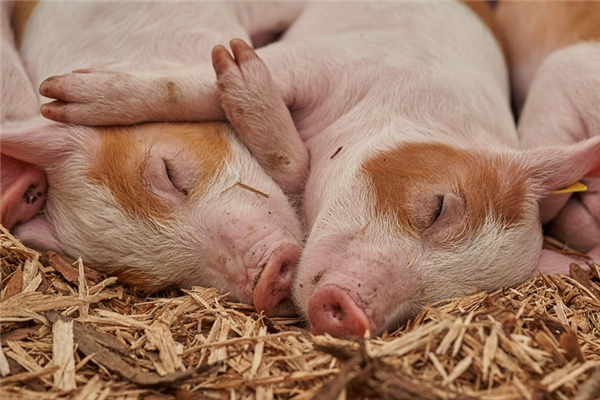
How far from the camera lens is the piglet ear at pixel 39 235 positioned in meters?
2.98

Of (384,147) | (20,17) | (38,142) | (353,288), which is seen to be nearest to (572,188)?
(384,147)

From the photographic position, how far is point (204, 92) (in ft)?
10.3

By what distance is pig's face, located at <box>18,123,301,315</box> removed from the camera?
2.76 metres

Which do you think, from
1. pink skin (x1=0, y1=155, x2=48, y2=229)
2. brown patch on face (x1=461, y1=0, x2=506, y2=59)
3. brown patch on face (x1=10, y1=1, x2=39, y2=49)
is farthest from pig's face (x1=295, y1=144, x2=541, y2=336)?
brown patch on face (x1=10, y1=1, x2=39, y2=49)

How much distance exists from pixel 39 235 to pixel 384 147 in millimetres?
1601

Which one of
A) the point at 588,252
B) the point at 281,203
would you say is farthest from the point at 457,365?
the point at 588,252

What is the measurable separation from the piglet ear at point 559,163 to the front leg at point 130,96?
1478 millimetres

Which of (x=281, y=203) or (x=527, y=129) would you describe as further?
(x=527, y=129)

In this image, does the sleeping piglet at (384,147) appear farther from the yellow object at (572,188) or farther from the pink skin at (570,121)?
the pink skin at (570,121)

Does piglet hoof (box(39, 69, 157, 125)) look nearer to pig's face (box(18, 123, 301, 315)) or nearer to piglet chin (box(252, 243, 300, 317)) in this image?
pig's face (box(18, 123, 301, 315))

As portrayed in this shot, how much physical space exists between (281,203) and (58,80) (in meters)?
1.12

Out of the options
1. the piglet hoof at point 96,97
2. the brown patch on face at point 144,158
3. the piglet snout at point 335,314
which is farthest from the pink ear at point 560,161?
the piglet hoof at point 96,97

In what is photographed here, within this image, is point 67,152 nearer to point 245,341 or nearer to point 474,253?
point 245,341

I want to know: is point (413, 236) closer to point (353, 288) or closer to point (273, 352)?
point (353, 288)
